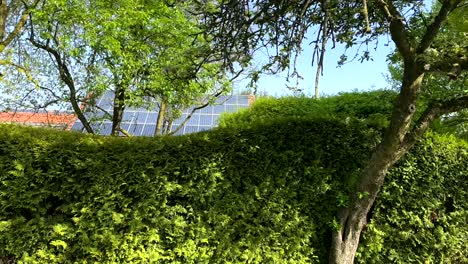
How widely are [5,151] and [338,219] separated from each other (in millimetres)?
3874

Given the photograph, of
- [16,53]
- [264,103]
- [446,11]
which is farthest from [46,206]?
[16,53]

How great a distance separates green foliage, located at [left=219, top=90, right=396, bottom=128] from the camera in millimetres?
5684

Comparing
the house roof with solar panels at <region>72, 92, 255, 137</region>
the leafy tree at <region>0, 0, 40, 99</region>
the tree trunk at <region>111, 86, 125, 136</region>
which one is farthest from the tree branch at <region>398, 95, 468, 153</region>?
the house roof with solar panels at <region>72, 92, 255, 137</region>

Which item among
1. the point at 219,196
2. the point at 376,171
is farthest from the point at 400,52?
the point at 219,196

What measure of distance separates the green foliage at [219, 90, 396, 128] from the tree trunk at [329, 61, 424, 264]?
82 cm

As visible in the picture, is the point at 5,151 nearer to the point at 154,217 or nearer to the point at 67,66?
the point at 154,217

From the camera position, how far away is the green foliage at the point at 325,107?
5684 millimetres

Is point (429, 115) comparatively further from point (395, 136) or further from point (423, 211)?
point (423, 211)

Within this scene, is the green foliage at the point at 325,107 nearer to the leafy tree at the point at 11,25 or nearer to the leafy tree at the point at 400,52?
the leafy tree at the point at 400,52

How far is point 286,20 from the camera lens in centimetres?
495

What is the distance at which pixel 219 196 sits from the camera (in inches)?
179

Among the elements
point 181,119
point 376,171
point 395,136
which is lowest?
point 376,171

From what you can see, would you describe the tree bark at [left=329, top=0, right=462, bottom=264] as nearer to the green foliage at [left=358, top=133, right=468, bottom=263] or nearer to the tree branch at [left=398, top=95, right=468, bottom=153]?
the tree branch at [left=398, top=95, right=468, bottom=153]

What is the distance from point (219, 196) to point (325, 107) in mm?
2309
